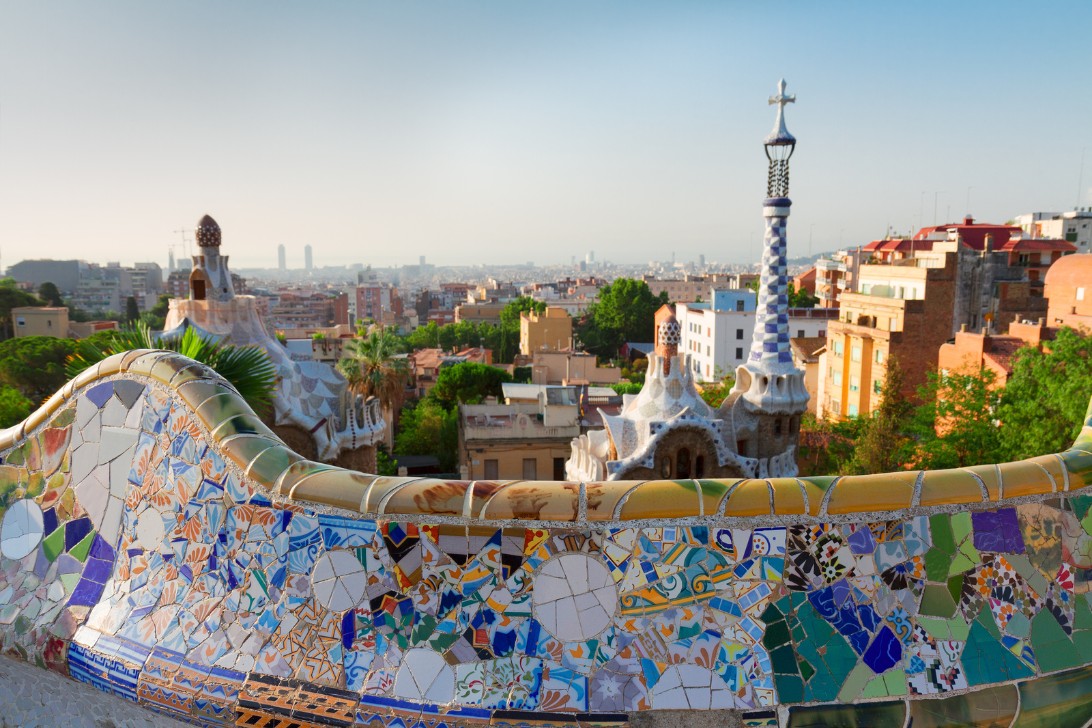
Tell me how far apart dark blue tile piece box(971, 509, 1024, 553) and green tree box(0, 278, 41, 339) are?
→ 5291cm

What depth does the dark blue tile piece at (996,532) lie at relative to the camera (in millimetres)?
3225

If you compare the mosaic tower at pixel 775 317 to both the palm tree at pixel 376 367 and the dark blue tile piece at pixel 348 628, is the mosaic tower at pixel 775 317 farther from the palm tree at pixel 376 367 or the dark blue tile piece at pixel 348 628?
the dark blue tile piece at pixel 348 628

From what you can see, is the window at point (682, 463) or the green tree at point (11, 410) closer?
the window at point (682, 463)

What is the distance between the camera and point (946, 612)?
3174mm

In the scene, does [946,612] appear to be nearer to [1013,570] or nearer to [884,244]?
[1013,570]

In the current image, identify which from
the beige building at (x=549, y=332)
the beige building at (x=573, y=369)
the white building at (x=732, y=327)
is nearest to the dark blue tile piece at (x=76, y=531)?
the beige building at (x=573, y=369)

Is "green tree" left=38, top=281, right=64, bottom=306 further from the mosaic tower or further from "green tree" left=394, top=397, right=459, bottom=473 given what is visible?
the mosaic tower

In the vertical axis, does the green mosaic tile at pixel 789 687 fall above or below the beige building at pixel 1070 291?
below

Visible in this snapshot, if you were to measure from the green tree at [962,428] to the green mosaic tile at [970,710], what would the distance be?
13.0 m

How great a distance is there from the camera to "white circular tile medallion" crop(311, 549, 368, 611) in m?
3.24

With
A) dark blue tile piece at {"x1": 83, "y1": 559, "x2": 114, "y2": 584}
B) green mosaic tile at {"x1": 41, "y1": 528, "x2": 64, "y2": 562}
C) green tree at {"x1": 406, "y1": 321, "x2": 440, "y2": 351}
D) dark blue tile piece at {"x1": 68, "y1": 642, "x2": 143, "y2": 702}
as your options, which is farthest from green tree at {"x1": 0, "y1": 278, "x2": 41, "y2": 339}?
dark blue tile piece at {"x1": 68, "y1": 642, "x2": 143, "y2": 702}

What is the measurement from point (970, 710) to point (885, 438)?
14883 millimetres

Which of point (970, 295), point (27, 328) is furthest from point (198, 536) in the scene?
point (27, 328)

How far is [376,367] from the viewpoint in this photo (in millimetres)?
23125
